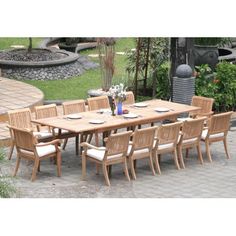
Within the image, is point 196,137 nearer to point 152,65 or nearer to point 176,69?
point 176,69

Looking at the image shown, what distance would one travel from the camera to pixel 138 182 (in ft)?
34.9

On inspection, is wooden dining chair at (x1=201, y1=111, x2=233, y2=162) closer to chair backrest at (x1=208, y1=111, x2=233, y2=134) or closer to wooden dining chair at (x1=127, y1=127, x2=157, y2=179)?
chair backrest at (x1=208, y1=111, x2=233, y2=134)

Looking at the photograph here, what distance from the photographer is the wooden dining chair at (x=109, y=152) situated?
33.8 feet

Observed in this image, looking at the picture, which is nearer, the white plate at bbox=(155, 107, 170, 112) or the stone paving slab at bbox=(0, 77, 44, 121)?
the white plate at bbox=(155, 107, 170, 112)

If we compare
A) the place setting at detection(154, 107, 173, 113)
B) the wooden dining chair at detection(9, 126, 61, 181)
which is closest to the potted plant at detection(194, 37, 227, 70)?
the place setting at detection(154, 107, 173, 113)

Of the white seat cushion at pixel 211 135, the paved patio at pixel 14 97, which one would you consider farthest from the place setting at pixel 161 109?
the paved patio at pixel 14 97

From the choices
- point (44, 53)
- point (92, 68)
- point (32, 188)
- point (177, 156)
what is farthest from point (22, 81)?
point (32, 188)

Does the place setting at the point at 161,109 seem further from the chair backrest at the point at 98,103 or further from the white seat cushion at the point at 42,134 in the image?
the white seat cushion at the point at 42,134

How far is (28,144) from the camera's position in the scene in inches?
414

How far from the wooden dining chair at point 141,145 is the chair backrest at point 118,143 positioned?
0.20 m

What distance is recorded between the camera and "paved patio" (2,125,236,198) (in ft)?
32.9

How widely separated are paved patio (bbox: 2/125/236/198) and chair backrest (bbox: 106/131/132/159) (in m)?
0.49

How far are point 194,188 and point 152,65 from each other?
5867 millimetres

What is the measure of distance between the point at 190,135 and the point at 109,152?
1828mm
